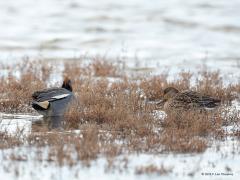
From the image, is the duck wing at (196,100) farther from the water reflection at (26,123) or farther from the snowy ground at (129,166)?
the snowy ground at (129,166)

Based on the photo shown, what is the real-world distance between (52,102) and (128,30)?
11189mm

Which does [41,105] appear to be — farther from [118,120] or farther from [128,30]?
[128,30]

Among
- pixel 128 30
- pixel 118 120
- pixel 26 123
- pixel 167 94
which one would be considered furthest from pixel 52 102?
pixel 128 30

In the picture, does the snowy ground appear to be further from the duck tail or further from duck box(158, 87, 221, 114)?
duck box(158, 87, 221, 114)

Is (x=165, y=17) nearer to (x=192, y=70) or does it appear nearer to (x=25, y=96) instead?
(x=192, y=70)

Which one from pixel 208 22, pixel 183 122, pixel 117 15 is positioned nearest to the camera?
pixel 183 122

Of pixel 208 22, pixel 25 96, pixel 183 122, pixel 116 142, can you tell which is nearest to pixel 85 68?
pixel 25 96

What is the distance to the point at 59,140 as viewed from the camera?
21.3 feet

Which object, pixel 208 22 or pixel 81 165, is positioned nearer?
pixel 81 165

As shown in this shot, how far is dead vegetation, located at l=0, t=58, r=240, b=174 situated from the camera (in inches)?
248

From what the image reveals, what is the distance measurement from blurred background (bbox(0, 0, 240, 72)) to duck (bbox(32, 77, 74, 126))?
5.49m

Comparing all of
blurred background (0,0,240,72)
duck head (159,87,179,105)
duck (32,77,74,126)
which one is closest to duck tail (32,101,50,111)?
duck (32,77,74,126)

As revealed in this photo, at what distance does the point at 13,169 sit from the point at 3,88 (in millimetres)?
4433

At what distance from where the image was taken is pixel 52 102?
8445 mm
